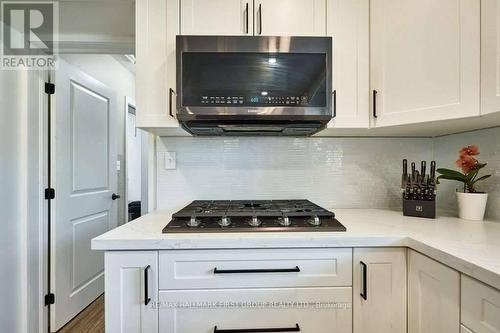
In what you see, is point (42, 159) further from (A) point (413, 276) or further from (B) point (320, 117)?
(A) point (413, 276)

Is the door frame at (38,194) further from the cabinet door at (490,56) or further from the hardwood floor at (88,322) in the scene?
the cabinet door at (490,56)

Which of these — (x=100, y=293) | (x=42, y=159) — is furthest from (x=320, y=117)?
(x=100, y=293)

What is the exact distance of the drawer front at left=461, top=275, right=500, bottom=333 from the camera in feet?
2.14

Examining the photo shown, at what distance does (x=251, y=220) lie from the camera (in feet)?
3.71

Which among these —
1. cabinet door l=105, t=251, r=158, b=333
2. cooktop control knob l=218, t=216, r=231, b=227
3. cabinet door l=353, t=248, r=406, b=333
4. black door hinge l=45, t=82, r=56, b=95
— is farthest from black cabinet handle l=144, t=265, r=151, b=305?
black door hinge l=45, t=82, r=56, b=95

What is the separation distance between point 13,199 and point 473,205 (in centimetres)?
254

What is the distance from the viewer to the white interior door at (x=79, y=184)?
1831mm

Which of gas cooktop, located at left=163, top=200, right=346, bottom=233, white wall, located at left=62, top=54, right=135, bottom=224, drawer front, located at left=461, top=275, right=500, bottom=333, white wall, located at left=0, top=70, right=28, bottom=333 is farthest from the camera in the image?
white wall, located at left=62, top=54, right=135, bottom=224

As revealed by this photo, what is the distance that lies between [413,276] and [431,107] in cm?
70

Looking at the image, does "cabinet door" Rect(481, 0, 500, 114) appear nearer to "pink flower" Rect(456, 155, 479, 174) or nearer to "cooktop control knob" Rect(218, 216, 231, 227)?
"pink flower" Rect(456, 155, 479, 174)

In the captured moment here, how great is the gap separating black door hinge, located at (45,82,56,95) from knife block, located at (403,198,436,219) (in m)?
2.36

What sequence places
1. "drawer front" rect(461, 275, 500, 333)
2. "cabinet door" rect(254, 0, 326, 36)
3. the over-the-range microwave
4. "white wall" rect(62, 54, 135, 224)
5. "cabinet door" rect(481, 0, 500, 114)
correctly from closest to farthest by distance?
"drawer front" rect(461, 275, 500, 333) < "cabinet door" rect(481, 0, 500, 114) < the over-the-range microwave < "cabinet door" rect(254, 0, 326, 36) < "white wall" rect(62, 54, 135, 224)

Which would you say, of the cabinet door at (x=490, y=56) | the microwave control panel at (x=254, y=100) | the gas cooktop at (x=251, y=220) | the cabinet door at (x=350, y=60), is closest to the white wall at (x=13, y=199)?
the gas cooktop at (x=251, y=220)

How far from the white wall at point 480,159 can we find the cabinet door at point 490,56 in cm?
44
